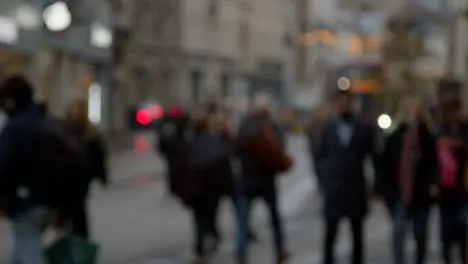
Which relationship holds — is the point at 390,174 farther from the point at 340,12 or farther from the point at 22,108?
the point at 340,12

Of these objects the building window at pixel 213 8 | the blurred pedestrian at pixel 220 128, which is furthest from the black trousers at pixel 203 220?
the building window at pixel 213 8

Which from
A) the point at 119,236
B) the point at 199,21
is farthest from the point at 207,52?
the point at 119,236

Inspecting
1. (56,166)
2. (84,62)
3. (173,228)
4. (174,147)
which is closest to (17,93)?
Result: (56,166)

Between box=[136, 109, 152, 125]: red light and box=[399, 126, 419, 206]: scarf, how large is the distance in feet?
115

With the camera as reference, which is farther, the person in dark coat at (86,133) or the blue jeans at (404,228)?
the person in dark coat at (86,133)

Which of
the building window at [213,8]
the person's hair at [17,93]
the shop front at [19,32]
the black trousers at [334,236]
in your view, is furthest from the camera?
the building window at [213,8]

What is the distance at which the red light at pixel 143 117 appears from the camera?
47906 millimetres

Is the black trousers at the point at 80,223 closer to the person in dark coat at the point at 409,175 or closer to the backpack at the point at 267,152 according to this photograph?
the backpack at the point at 267,152

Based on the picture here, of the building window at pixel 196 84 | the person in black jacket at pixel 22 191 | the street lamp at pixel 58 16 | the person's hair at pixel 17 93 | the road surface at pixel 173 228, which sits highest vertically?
the person's hair at pixel 17 93

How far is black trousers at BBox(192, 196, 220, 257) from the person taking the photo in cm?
1523

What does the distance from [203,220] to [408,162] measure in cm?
302

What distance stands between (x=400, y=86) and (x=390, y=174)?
45.0 metres

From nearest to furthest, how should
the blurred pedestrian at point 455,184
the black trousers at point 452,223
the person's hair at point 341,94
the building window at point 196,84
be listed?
the person's hair at point 341,94, the blurred pedestrian at point 455,184, the black trousers at point 452,223, the building window at point 196,84

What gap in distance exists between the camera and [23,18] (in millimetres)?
34281
